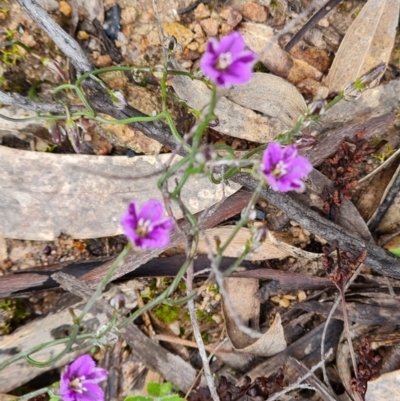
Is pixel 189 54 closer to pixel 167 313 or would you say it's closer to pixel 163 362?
pixel 167 313

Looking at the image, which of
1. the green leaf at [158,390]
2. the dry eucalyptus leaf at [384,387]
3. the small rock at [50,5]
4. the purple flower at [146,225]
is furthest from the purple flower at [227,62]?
the dry eucalyptus leaf at [384,387]

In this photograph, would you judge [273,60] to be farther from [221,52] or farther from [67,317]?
[67,317]

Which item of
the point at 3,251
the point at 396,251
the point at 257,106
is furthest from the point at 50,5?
the point at 396,251

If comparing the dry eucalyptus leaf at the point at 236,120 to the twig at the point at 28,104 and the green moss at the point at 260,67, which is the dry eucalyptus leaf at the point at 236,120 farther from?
the twig at the point at 28,104

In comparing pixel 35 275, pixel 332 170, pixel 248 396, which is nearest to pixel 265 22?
pixel 332 170

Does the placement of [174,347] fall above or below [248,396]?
above

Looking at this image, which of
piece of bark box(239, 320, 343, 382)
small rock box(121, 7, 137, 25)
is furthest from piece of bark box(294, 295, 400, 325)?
small rock box(121, 7, 137, 25)
